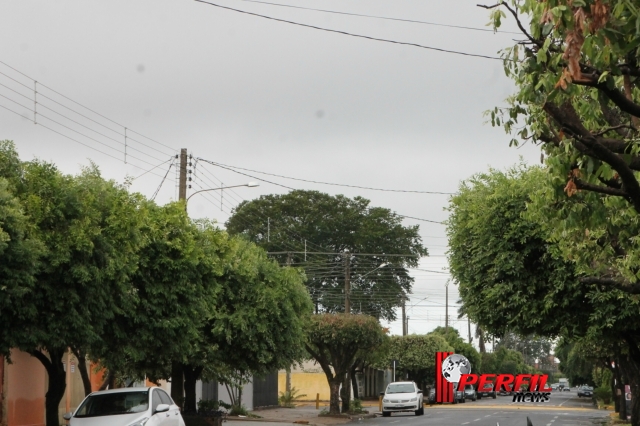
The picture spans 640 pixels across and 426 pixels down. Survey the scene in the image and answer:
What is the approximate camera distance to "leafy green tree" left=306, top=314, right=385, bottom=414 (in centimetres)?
4381

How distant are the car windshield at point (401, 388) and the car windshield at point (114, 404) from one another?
103ft

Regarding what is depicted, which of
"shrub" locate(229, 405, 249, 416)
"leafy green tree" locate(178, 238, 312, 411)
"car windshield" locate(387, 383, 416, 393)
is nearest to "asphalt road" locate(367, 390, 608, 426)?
"car windshield" locate(387, 383, 416, 393)

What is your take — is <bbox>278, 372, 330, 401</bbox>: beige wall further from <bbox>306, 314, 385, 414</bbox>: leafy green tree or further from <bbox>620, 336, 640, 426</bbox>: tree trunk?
<bbox>620, 336, 640, 426</bbox>: tree trunk

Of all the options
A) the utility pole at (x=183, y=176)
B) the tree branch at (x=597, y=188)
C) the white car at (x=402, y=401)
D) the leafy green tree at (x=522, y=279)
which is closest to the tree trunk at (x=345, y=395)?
the white car at (x=402, y=401)

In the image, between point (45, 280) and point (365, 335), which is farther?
point (365, 335)

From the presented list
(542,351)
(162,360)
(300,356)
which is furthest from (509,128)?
(542,351)

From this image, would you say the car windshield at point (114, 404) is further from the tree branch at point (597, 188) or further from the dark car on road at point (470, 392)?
the dark car on road at point (470, 392)

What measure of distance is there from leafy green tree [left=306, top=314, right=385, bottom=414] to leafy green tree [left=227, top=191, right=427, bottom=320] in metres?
16.4

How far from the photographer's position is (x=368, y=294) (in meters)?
65.2

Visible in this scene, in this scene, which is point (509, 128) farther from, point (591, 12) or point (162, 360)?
point (162, 360)

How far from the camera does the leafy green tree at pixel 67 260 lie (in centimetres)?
1747

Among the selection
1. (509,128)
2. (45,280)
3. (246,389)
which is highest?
(509,128)

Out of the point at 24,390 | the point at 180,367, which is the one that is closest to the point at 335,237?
the point at 180,367

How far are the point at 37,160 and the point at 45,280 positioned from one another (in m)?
2.42
